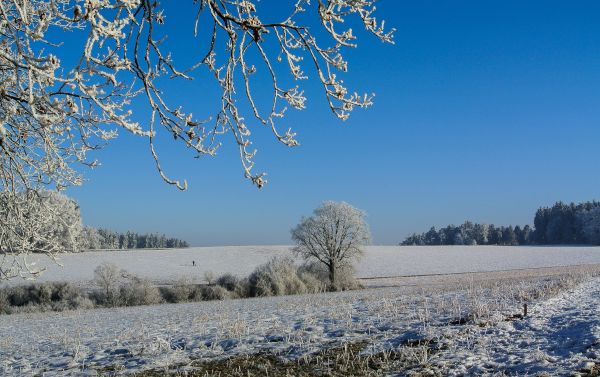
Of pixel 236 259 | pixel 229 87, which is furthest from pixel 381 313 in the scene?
pixel 236 259

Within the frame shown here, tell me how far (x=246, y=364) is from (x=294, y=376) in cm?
115

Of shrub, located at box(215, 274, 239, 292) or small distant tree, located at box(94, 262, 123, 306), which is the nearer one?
small distant tree, located at box(94, 262, 123, 306)

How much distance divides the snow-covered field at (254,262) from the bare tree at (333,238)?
10087 millimetres

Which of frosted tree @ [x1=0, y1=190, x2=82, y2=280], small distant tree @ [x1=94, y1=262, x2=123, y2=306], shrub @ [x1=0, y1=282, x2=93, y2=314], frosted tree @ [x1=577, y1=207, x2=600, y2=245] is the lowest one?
shrub @ [x1=0, y1=282, x2=93, y2=314]

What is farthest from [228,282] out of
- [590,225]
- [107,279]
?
[590,225]

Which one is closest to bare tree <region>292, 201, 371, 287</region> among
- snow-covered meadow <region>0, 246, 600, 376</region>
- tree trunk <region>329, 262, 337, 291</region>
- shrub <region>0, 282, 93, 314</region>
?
tree trunk <region>329, 262, 337, 291</region>

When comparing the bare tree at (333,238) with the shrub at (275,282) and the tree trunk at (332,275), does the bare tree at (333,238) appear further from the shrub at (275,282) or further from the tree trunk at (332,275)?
the shrub at (275,282)

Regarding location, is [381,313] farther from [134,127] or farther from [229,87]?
[134,127]

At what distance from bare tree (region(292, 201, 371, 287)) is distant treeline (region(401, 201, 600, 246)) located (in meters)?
92.9

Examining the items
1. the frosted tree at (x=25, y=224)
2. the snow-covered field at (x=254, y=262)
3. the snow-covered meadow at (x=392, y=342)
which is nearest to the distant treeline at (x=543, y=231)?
the snow-covered field at (x=254, y=262)

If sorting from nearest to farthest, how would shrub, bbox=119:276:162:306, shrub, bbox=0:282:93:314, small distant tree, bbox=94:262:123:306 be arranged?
shrub, bbox=0:282:93:314
shrub, bbox=119:276:162:306
small distant tree, bbox=94:262:123:306

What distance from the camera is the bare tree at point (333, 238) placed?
4897 centimetres

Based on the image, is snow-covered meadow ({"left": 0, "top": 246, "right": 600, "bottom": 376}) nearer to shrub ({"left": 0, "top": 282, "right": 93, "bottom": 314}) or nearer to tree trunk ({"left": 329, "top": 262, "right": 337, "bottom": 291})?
shrub ({"left": 0, "top": 282, "right": 93, "bottom": 314})

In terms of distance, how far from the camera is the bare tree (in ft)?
161
